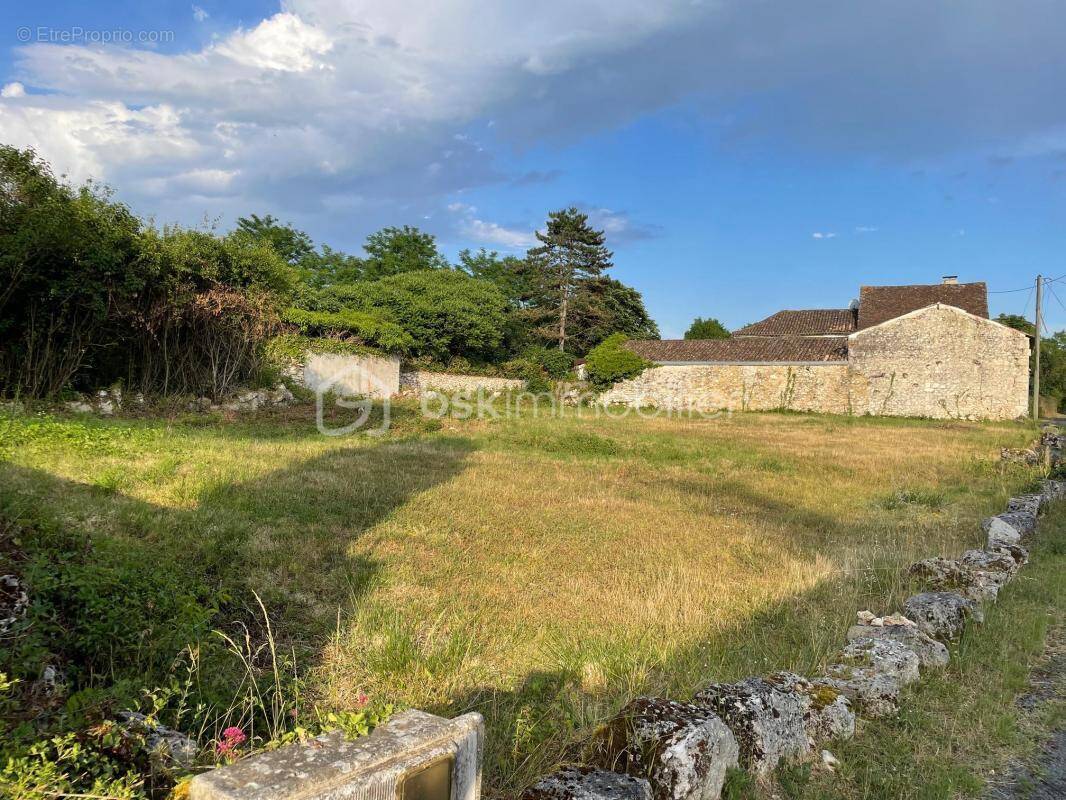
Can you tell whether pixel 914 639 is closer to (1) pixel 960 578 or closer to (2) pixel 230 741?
(1) pixel 960 578

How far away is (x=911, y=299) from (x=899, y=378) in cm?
659

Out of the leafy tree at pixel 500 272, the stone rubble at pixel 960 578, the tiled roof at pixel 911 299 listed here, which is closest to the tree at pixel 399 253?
the leafy tree at pixel 500 272

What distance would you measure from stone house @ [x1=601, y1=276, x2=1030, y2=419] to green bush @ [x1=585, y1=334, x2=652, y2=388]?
19.0 inches

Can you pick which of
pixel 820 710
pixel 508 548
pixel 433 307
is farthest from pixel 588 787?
pixel 433 307

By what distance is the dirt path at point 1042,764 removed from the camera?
280 centimetres

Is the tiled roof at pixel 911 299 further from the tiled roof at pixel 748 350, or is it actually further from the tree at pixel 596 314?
the tree at pixel 596 314

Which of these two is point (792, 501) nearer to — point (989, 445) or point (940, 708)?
point (940, 708)

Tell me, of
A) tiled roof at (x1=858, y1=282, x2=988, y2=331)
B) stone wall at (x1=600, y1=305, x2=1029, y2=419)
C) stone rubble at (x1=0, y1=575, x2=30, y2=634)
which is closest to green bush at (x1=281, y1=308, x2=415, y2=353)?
stone wall at (x1=600, y1=305, x2=1029, y2=419)

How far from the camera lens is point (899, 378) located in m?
28.8

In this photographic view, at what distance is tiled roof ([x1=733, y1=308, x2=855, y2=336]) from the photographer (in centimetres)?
3597

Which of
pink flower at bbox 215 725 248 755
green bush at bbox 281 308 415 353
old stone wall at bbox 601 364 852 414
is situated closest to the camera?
pink flower at bbox 215 725 248 755

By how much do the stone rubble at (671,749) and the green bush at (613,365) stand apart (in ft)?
98.9

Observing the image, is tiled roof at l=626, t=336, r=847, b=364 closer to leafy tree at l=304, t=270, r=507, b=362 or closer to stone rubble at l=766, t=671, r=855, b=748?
leafy tree at l=304, t=270, r=507, b=362

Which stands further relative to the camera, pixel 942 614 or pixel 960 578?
pixel 960 578
